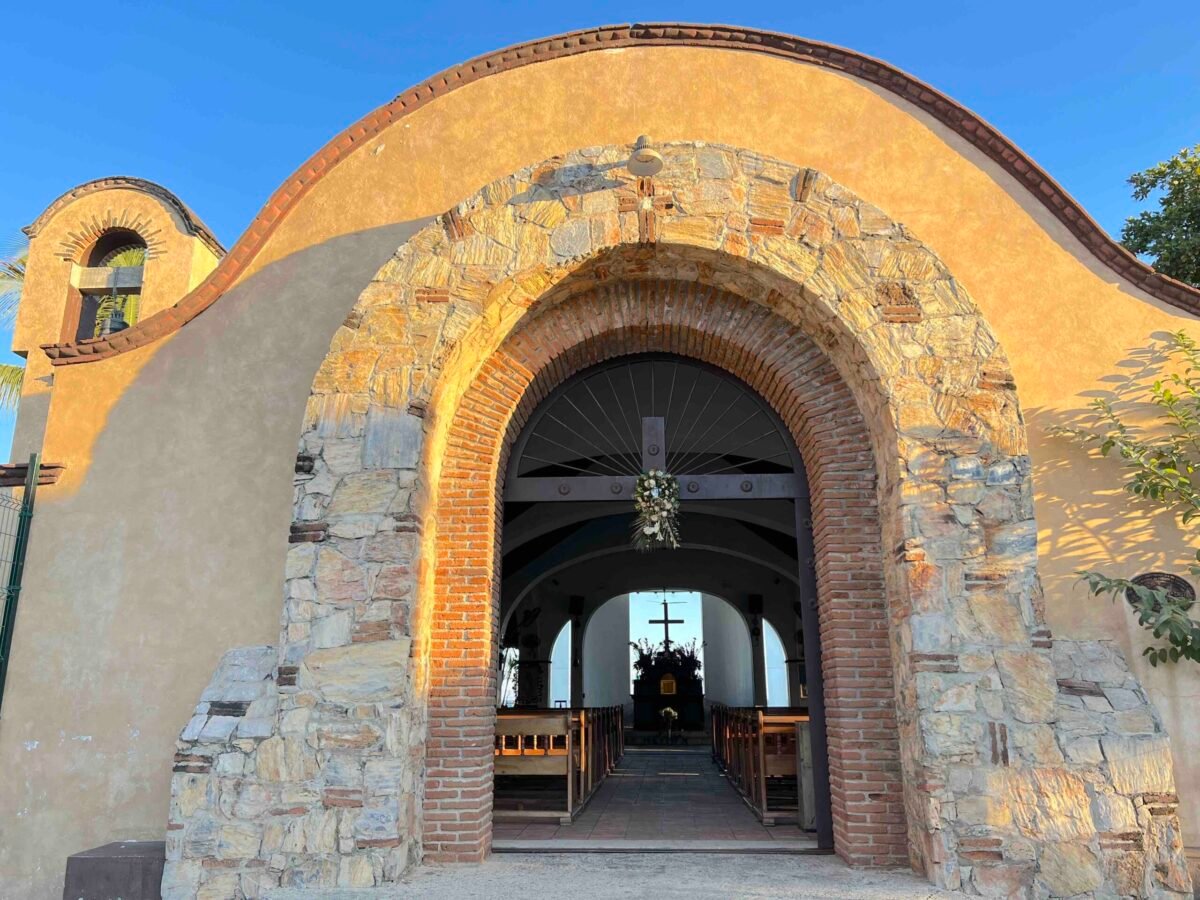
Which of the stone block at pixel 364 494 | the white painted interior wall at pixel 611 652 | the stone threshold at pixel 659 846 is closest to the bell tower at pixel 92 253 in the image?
the stone block at pixel 364 494

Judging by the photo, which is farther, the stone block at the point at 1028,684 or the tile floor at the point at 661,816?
the tile floor at the point at 661,816

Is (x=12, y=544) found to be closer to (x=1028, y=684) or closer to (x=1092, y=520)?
(x=1028, y=684)

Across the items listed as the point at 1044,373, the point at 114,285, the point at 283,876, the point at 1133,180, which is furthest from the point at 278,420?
the point at 1133,180

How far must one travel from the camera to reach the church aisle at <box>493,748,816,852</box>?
5484 mm

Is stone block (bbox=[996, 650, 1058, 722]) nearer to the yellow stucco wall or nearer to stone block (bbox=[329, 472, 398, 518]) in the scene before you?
the yellow stucco wall

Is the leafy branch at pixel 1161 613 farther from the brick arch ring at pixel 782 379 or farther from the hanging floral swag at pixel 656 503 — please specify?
the hanging floral swag at pixel 656 503

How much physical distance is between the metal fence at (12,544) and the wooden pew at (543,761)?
3297mm

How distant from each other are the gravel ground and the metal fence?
2.67 meters

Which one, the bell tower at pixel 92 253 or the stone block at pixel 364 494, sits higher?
the bell tower at pixel 92 253

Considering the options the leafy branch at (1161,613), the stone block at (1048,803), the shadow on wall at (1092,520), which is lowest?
the stone block at (1048,803)

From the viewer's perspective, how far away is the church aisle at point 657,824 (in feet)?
18.0

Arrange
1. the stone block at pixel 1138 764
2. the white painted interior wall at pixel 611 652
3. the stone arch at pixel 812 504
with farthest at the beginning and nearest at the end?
the white painted interior wall at pixel 611 652
the stone arch at pixel 812 504
the stone block at pixel 1138 764

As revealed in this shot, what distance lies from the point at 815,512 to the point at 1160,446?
211 cm

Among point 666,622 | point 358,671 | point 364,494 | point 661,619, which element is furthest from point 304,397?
point 661,619
